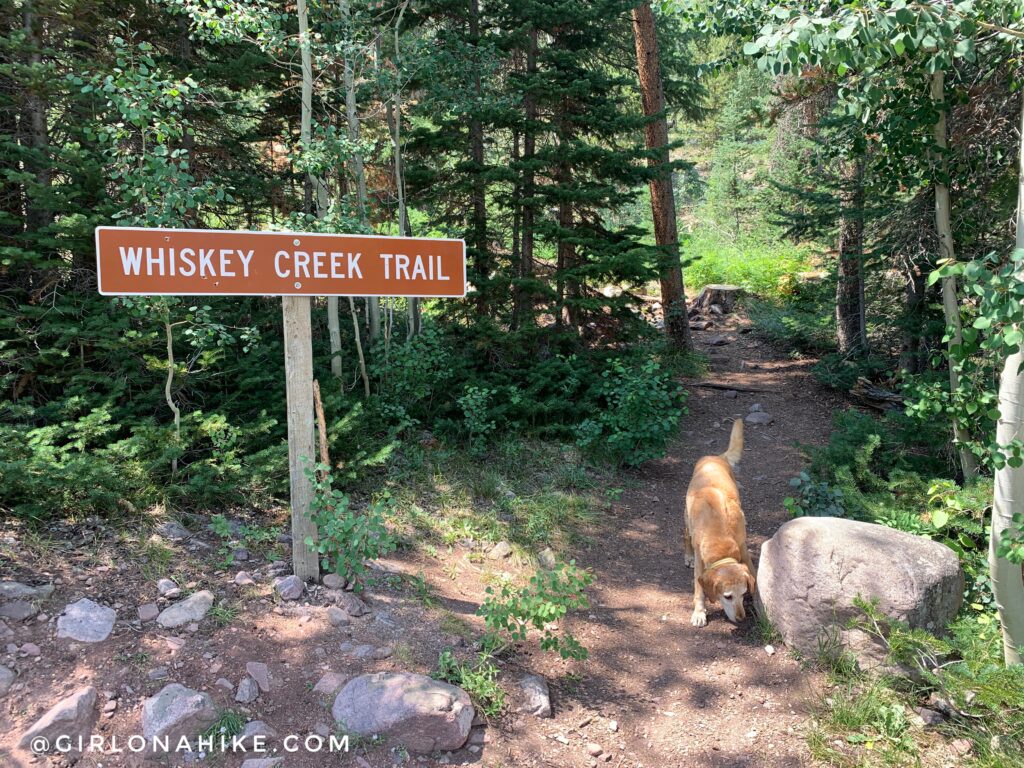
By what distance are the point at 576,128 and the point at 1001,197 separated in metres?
6.05

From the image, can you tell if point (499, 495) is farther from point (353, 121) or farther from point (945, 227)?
point (945, 227)

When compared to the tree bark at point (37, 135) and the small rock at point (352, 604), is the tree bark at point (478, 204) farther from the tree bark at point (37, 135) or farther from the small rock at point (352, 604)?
the small rock at point (352, 604)

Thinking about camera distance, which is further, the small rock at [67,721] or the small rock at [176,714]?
the small rock at [176,714]

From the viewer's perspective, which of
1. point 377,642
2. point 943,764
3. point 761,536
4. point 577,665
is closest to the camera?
point 943,764

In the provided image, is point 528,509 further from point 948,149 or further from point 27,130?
point 27,130

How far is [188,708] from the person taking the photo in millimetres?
3324

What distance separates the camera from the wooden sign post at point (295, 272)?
148 inches

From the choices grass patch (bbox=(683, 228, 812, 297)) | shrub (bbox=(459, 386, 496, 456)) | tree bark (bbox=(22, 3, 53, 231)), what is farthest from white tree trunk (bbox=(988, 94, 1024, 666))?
grass patch (bbox=(683, 228, 812, 297))

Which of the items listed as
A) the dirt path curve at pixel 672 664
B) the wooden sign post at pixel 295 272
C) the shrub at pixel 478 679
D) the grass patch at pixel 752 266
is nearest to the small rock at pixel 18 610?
the wooden sign post at pixel 295 272

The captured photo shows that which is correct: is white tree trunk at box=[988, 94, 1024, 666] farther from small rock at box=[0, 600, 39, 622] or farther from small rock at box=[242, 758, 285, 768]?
small rock at box=[0, 600, 39, 622]

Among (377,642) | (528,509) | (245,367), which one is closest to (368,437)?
(245,367)

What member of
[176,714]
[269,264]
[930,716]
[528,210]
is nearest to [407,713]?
[176,714]

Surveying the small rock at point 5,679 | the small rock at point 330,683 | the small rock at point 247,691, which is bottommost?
the small rock at point 330,683

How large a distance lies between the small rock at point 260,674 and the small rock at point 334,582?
2.82 feet
